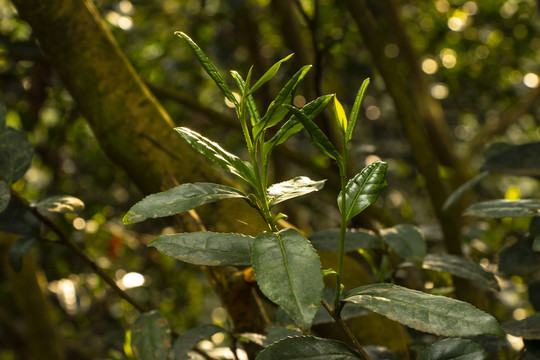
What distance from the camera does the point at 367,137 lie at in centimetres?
296

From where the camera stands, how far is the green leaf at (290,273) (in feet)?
1.34

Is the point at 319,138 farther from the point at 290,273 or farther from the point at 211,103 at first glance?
the point at 211,103

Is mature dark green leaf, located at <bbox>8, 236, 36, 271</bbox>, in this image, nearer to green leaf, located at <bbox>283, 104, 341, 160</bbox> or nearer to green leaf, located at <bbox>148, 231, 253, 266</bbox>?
green leaf, located at <bbox>148, 231, 253, 266</bbox>

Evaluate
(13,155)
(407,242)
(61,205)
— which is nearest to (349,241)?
(407,242)

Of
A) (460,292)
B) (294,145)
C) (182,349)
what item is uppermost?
(182,349)

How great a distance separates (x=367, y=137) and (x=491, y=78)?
2.41 ft

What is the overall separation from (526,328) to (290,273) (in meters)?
0.37

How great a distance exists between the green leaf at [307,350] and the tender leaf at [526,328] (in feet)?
0.77

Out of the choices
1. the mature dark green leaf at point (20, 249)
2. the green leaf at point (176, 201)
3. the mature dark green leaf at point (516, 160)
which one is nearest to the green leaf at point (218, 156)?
the green leaf at point (176, 201)

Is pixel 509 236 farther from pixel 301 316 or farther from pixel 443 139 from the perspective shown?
pixel 301 316

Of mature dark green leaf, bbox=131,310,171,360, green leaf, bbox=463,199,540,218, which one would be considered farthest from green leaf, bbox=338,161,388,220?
mature dark green leaf, bbox=131,310,171,360

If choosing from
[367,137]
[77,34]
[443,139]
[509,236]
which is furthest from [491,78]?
[77,34]

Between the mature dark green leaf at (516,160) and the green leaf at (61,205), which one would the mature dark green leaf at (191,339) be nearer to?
the green leaf at (61,205)

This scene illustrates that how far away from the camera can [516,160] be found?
1019mm
